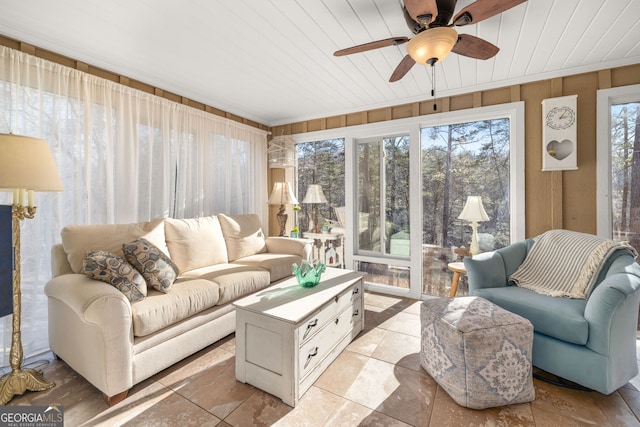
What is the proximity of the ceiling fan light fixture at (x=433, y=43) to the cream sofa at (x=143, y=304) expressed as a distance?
7.25 ft

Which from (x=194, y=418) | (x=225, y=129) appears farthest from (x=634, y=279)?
(x=225, y=129)

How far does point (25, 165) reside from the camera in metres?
1.62

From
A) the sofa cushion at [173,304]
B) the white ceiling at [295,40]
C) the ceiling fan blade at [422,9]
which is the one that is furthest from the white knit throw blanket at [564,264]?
the sofa cushion at [173,304]

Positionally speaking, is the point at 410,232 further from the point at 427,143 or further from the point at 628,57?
the point at 628,57

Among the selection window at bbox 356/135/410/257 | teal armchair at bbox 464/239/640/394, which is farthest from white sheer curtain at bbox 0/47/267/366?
teal armchair at bbox 464/239/640/394

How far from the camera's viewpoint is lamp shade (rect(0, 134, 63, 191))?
61.2 inches

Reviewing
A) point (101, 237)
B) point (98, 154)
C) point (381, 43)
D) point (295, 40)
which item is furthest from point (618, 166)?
point (98, 154)

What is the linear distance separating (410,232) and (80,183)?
342cm

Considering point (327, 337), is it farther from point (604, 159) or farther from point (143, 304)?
point (604, 159)

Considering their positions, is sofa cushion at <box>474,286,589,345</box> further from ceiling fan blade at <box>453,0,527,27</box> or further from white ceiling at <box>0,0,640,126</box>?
white ceiling at <box>0,0,640,126</box>

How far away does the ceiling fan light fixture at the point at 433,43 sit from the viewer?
1.50m

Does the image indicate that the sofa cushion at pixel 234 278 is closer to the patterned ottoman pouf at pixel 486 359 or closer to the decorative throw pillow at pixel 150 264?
the decorative throw pillow at pixel 150 264

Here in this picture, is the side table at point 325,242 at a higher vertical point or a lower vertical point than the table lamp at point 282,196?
lower

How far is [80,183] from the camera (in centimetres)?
238
